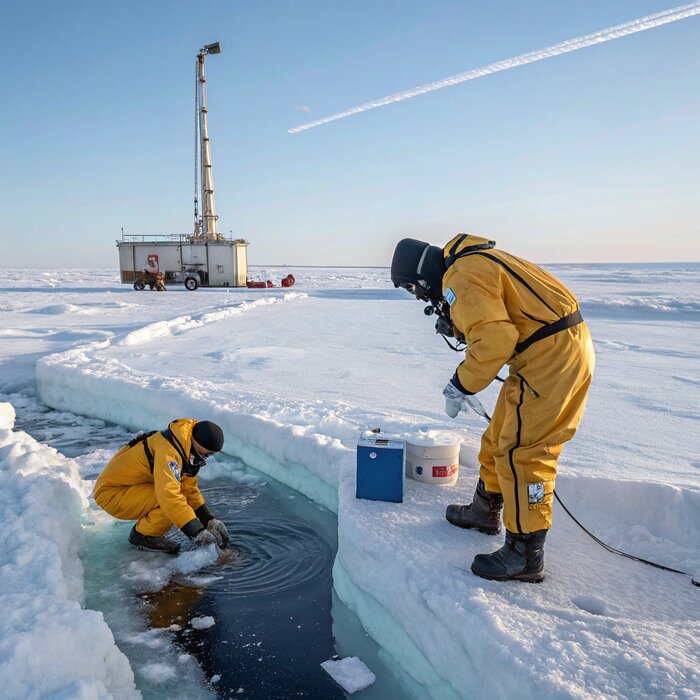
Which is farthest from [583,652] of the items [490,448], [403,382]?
[403,382]

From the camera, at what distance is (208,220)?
31172mm

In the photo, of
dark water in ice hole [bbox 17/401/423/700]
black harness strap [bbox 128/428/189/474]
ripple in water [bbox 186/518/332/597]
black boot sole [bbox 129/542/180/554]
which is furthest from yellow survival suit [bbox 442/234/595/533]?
black boot sole [bbox 129/542/180/554]

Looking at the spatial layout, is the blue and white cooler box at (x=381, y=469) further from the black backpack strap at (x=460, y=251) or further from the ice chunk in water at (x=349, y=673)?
the black backpack strap at (x=460, y=251)

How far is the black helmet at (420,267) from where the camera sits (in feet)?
9.35

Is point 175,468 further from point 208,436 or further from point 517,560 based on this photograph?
point 517,560

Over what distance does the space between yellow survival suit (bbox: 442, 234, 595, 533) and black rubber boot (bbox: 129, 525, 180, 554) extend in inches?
88.2

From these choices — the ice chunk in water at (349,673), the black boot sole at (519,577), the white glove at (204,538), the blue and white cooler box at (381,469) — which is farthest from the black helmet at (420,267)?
the white glove at (204,538)

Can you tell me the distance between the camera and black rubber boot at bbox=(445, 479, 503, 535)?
3.08m

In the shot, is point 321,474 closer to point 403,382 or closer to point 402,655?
point 402,655

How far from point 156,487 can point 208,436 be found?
44cm

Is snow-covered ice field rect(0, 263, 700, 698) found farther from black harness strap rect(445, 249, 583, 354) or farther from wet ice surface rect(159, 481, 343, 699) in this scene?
black harness strap rect(445, 249, 583, 354)

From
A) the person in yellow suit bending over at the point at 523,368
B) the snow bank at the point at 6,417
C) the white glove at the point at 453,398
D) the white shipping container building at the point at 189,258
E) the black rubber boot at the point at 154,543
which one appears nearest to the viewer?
the person in yellow suit bending over at the point at 523,368

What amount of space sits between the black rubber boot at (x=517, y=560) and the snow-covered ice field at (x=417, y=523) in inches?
2.6

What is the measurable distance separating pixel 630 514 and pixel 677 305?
756 inches
